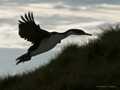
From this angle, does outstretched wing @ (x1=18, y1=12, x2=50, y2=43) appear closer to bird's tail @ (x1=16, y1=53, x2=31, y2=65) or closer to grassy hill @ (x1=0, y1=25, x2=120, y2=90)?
bird's tail @ (x1=16, y1=53, x2=31, y2=65)

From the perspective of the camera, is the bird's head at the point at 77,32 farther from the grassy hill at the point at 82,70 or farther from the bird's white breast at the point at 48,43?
the grassy hill at the point at 82,70

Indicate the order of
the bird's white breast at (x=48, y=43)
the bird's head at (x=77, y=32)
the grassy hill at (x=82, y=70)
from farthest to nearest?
the grassy hill at (x=82, y=70) → the bird's head at (x=77, y=32) → the bird's white breast at (x=48, y=43)

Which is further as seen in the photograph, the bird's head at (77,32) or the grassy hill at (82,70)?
the grassy hill at (82,70)

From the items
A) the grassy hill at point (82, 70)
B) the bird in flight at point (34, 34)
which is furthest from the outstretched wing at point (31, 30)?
the grassy hill at point (82, 70)

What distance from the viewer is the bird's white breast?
7758 mm

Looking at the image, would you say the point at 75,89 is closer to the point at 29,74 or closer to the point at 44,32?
the point at 44,32

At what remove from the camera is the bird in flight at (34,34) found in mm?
7984

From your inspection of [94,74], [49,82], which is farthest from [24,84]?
[94,74]

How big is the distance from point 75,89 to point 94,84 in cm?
40

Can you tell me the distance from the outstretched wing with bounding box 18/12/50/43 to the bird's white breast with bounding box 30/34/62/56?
0.65 feet

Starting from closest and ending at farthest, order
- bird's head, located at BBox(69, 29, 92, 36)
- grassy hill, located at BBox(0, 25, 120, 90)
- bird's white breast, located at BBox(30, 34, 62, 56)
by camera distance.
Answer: bird's white breast, located at BBox(30, 34, 62, 56) < bird's head, located at BBox(69, 29, 92, 36) < grassy hill, located at BBox(0, 25, 120, 90)

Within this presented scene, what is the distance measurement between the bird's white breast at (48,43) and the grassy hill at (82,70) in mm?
1050

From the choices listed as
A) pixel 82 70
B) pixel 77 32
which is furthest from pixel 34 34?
pixel 82 70

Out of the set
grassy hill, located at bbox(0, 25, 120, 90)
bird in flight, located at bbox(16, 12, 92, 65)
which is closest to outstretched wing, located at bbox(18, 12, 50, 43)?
bird in flight, located at bbox(16, 12, 92, 65)
